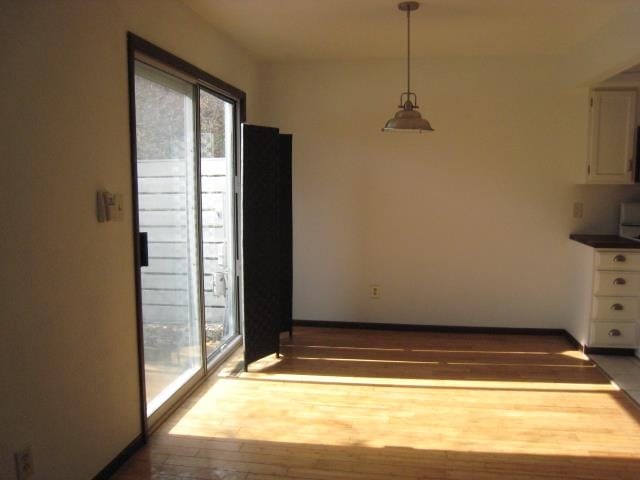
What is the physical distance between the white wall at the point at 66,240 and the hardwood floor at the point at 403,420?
497 millimetres

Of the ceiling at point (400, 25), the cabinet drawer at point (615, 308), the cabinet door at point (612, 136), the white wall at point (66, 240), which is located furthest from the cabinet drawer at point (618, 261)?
the white wall at point (66, 240)

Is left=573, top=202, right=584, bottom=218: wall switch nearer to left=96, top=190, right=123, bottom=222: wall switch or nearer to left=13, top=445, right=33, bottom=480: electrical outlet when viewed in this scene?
left=96, top=190, right=123, bottom=222: wall switch

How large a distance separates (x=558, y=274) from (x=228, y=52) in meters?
3.37

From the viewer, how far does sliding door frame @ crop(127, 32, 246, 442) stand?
2.63 meters

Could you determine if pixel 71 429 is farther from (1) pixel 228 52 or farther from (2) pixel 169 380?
(1) pixel 228 52

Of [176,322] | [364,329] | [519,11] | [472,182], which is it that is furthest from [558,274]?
[176,322]

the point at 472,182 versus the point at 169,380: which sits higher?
the point at 472,182

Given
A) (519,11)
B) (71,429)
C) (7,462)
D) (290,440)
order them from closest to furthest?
(7,462) < (71,429) < (290,440) < (519,11)

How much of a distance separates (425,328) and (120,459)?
3.05 m

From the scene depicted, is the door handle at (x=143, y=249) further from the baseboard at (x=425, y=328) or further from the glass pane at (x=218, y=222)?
the baseboard at (x=425, y=328)

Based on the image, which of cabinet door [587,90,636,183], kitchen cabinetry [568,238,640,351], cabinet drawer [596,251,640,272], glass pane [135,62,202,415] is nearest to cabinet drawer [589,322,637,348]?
kitchen cabinetry [568,238,640,351]

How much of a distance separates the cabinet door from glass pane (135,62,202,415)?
3.26 metres

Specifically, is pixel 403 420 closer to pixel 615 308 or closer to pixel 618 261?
pixel 615 308

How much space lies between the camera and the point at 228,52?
13.0 ft
